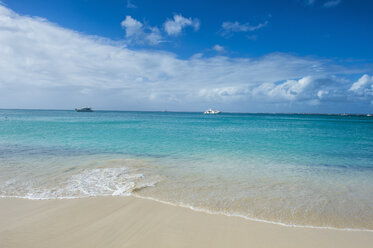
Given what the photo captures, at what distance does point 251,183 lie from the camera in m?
8.12

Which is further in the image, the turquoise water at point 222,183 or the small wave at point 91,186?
the small wave at point 91,186

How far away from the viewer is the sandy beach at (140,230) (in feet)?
14.2

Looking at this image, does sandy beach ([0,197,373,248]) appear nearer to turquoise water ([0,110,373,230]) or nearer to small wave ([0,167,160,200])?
turquoise water ([0,110,373,230])

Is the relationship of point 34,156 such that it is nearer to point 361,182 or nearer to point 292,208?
point 292,208

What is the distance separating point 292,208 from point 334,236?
52.4 inches

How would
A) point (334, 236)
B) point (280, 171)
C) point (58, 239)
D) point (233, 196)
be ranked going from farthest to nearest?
point (280, 171)
point (233, 196)
point (334, 236)
point (58, 239)

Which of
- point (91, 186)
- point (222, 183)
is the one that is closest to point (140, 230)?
point (91, 186)

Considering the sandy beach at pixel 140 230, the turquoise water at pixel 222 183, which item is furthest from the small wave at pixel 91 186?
the sandy beach at pixel 140 230

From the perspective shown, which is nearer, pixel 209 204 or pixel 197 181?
pixel 209 204

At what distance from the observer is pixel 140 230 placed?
480 cm

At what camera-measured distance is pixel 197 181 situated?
8.13m

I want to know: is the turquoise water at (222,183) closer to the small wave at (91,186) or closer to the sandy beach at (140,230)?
the small wave at (91,186)

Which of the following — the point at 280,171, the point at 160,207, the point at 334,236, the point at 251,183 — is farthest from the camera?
the point at 280,171

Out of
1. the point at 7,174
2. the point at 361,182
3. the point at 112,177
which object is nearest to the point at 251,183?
the point at 361,182
